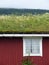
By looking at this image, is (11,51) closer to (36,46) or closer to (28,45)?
(28,45)

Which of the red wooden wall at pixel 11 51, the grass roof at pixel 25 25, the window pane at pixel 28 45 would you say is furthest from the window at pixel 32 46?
the grass roof at pixel 25 25

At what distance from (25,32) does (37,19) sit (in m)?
3.99

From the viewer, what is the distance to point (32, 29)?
2017 centimetres

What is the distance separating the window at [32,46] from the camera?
784 inches

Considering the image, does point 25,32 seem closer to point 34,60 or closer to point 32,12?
point 34,60

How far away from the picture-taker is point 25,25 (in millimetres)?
21312

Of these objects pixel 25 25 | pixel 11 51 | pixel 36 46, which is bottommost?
pixel 11 51

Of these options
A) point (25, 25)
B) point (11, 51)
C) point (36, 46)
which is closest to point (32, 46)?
point (36, 46)

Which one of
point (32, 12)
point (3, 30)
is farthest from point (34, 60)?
point (32, 12)

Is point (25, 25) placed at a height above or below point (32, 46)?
above

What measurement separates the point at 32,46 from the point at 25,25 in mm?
1780

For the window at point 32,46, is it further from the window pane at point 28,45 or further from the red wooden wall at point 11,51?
the red wooden wall at point 11,51

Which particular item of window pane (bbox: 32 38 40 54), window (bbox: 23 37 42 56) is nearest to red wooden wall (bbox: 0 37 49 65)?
window (bbox: 23 37 42 56)

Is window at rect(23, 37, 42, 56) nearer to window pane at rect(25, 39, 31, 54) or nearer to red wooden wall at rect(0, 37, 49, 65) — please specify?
window pane at rect(25, 39, 31, 54)
